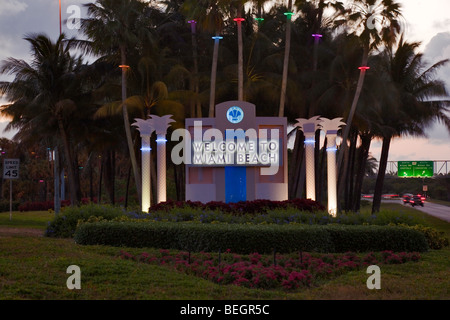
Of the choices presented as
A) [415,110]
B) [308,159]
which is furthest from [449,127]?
[308,159]

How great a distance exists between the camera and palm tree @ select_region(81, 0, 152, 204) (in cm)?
3203

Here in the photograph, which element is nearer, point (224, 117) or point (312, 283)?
point (312, 283)

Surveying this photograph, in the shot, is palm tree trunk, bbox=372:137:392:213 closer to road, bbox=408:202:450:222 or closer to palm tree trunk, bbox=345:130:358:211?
palm tree trunk, bbox=345:130:358:211

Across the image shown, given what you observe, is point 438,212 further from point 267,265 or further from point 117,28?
point 267,265

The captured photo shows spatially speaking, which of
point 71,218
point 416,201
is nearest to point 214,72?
point 71,218

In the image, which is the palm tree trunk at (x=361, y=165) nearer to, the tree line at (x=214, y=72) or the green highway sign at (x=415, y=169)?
the tree line at (x=214, y=72)

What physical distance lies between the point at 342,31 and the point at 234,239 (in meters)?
25.6

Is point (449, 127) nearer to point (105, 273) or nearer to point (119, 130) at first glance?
point (119, 130)

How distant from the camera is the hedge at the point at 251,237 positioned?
49.7 feet

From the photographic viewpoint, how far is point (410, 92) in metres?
41.5

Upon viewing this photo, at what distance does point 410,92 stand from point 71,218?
27988 mm

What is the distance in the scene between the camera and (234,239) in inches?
597

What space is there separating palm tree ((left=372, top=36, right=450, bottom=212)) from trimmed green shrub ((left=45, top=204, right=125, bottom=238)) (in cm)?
2372

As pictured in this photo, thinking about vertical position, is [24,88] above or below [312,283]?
above
